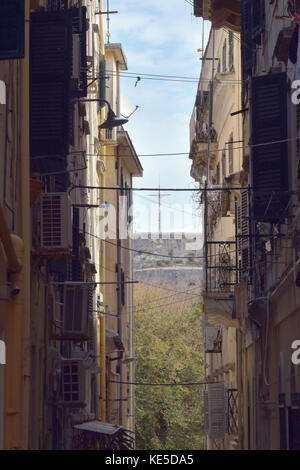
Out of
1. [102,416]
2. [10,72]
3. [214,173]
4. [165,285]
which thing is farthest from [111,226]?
[165,285]

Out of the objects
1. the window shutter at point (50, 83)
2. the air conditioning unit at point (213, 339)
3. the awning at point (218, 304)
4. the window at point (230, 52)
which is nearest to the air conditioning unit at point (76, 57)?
the window shutter at point (50, 83)

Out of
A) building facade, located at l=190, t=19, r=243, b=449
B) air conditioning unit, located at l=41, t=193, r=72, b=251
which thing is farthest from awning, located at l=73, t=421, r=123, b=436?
air conditioning unit, located at l=41, t=193, r=72, b=251

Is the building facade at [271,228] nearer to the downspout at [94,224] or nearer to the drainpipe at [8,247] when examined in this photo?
the drainpipe at [8,247]

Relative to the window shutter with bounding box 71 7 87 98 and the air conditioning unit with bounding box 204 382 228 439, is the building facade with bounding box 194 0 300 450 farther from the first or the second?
the air conditioning unit with bounding box 204 382 228 439

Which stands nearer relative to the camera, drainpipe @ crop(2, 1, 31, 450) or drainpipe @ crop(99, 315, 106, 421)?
drainpipe @ crop(2, 1, 31, 450)

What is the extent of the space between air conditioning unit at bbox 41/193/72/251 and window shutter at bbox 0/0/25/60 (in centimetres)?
495

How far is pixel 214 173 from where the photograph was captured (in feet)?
124

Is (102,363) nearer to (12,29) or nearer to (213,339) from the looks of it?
(213,339)

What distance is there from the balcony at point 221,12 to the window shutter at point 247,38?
2640 millimetres

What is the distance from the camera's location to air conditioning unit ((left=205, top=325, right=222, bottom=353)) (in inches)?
1449

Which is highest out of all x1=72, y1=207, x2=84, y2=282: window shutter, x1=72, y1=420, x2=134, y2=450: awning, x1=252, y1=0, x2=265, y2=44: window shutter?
x1=252, y1=0, x2=265, y2=44: window shutter

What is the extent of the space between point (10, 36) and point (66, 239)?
5205 mm

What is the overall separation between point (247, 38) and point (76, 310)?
24.9 ft

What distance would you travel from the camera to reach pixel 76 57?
750 inches
